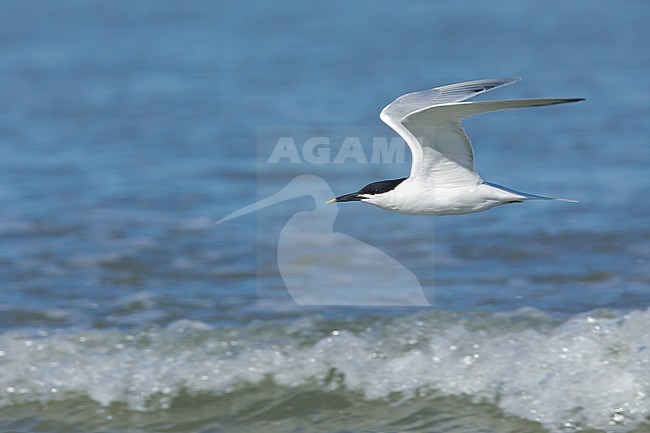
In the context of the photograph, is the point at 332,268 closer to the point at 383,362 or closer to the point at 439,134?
the point at 383,362

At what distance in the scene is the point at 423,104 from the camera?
6.44 m

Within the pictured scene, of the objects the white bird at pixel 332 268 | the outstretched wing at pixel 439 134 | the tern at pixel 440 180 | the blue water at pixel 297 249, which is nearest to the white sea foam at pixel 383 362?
the blue water at pixel 297 249

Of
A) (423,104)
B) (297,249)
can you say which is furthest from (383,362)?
(297,249)

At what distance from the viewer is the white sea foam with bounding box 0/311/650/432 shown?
6.62 metres

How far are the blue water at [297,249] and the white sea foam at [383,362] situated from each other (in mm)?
19

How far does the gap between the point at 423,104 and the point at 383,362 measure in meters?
1.84

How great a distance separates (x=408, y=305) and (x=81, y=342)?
96.5 inches

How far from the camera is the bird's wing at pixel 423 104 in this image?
619 centimetres

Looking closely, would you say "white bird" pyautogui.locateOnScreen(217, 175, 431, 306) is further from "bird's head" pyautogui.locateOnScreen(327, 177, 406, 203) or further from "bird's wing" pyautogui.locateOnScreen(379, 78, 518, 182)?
"bird's wing" pyautogui.locateOnScreen(379, 78, 518, 182)

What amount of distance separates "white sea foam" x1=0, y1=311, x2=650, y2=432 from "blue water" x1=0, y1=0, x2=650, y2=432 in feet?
0.06

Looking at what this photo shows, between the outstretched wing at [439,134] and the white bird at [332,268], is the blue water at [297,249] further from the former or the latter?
the outstretched wing at [439,134]

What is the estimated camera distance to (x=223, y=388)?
22.9 feet

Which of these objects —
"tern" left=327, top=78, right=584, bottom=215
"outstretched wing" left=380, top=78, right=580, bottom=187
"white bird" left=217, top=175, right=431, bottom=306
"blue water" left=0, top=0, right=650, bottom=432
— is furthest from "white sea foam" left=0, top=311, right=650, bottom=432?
"outstretched wing" left=380, top=78, right=580, bottom=187

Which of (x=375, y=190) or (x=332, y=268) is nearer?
(x=375, y=190)
